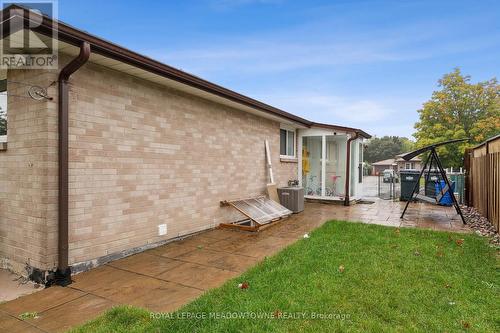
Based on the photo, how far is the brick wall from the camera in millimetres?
4148

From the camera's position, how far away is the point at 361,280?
366cm

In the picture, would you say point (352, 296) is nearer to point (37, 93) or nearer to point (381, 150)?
point (37, 93)

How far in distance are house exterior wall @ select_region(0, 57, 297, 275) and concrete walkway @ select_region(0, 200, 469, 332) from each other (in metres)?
0.42

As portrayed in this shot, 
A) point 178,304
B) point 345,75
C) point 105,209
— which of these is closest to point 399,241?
point 178,304

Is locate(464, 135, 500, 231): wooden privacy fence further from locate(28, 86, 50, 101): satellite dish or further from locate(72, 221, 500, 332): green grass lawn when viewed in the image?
locate(28, 86, 50, 101): satellite dish

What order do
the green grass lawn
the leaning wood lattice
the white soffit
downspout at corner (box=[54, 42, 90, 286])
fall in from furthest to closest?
the leaning wood lattice < the white soffit < downspout at corner (box=[54, 42, 90, 286]) < the green grass lawn

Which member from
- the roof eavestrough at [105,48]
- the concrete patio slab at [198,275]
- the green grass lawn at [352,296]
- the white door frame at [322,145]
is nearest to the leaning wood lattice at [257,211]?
the green grass lawn at [352,296]

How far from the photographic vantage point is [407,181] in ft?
38.4

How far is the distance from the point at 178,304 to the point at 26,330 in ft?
4.48

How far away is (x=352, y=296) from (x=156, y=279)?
2.49m

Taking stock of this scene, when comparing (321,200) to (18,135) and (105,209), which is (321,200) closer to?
(105,209)

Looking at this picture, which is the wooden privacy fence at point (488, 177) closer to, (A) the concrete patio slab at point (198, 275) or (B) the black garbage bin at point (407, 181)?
(B) the black garbage bin at point (407, 181)

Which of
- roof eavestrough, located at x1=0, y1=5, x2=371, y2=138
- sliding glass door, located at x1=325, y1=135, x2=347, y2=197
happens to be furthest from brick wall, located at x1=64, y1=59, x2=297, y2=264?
sliding glass door, located at x1=325, y1=135, x2=347, y2=197

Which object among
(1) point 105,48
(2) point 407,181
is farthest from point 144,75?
(2) point 407,181
